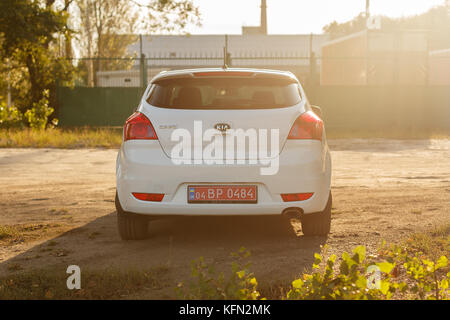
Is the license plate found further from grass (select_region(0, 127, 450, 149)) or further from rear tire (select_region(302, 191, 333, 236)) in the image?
grass (select_region(0, 127, 450, 149))

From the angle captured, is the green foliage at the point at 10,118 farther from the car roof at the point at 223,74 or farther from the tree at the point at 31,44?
the car roof at the point at 223,74

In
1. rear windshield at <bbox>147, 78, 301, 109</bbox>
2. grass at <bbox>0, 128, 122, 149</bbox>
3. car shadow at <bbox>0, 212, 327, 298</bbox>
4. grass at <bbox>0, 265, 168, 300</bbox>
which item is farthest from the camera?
grass at <bbox>0, 128, 122, 149</bbox>

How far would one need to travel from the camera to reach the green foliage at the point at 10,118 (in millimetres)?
19203

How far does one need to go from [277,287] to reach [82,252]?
2017mm

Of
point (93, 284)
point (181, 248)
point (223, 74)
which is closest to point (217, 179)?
point (181, 248)

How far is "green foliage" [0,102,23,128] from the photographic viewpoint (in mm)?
19203

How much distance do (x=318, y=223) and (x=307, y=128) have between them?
972 mm

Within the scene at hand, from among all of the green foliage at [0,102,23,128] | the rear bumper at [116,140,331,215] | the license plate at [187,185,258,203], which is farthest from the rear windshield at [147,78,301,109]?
the green foliage at [0,102,23,128]

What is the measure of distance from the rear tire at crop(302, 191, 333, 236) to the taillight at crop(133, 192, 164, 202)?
1365mm

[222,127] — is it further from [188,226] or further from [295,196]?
[188,226]

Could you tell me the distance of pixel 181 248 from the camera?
5.82 meters

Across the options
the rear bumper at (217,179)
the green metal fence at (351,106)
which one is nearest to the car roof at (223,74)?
the rear bumper at (217,179)
